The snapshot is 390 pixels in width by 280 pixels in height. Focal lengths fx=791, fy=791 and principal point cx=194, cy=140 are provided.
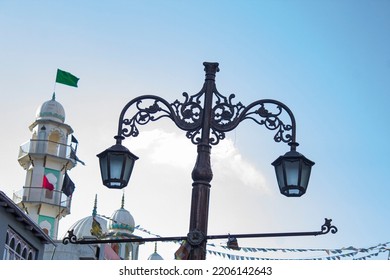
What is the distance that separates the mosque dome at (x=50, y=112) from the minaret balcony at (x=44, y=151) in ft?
5.25

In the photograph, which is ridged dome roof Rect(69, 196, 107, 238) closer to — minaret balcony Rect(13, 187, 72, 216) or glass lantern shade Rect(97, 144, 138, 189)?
minaret balcony Rect(13, 187, 72, 216)

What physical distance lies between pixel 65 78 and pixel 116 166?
Answer: 33.6m

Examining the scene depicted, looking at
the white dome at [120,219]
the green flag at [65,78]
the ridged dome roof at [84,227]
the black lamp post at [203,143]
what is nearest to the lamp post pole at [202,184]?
the black lamp post at [203,143]

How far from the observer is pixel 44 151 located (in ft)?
148

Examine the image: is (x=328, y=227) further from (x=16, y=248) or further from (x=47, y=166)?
(x=47, y=166)

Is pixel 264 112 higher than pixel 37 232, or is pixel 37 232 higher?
pixel 37 232

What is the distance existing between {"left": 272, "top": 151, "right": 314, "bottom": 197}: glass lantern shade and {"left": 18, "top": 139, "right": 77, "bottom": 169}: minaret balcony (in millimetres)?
37211

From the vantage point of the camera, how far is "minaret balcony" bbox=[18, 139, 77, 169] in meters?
45.2

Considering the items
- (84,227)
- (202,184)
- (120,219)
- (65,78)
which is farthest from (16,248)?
(120,219)

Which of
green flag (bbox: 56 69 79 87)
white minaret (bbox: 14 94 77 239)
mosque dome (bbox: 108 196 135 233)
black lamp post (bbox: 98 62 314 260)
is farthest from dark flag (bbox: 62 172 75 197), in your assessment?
black lamp post (bbox: 98 62 314 260)
